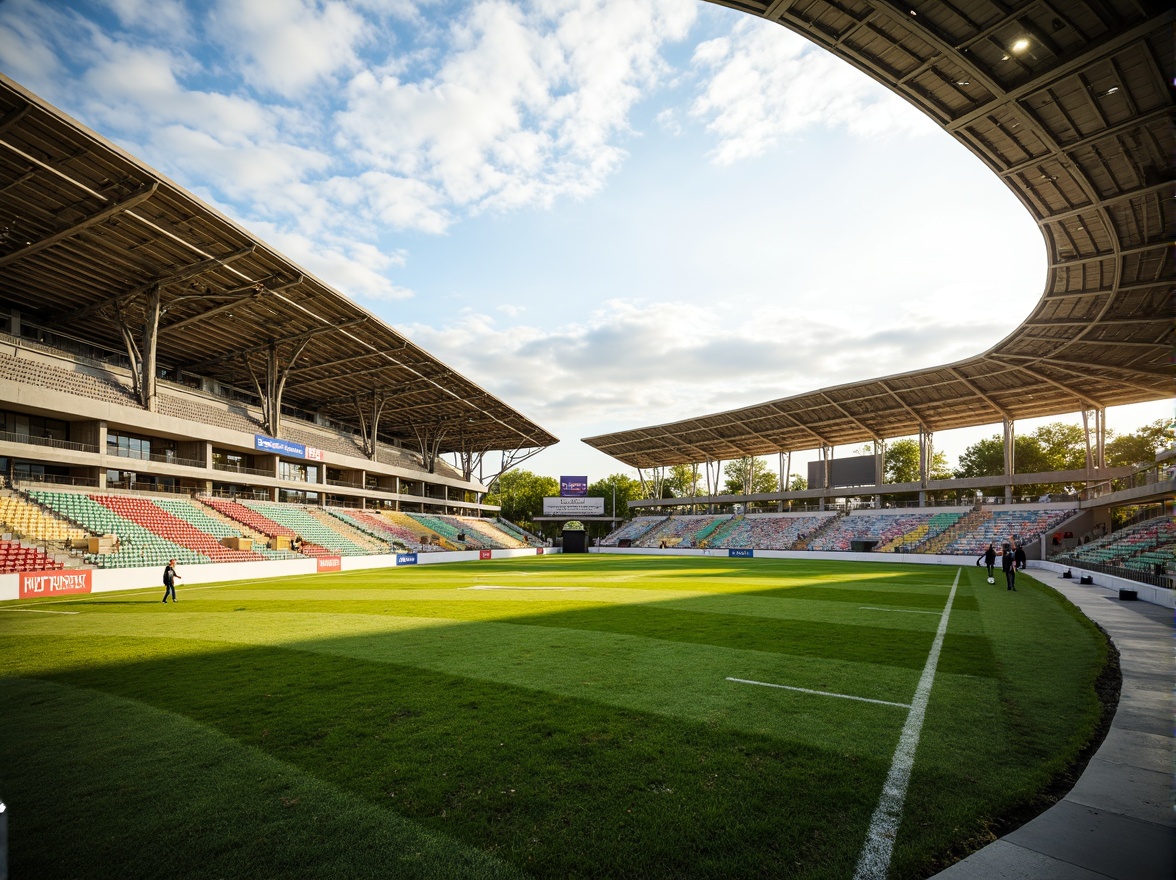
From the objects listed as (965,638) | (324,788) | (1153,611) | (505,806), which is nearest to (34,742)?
(324,788)

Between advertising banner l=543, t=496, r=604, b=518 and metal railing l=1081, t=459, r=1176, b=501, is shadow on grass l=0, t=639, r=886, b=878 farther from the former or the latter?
advertising banner l=543, t=496, r=604, b=518

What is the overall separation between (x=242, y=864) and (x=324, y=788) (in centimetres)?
118

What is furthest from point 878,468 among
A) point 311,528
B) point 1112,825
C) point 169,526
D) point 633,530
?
point 169,526

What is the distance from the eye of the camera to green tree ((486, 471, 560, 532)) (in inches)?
4573

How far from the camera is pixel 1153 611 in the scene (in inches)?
648

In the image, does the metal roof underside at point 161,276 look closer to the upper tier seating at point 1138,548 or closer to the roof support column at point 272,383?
the roof support column at point 272,383

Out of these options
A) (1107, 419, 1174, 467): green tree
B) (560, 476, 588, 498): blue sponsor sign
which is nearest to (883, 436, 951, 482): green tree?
(1107, 419, 1174, 467): green tree

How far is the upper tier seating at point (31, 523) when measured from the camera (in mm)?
26094

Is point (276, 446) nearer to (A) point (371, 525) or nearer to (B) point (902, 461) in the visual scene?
(A) point (371, 525)

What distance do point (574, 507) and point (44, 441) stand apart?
59639mm

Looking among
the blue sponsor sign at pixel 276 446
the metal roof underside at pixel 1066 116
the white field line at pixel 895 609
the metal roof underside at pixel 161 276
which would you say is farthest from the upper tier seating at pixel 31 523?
the metal roof underside at pixel 1066 116

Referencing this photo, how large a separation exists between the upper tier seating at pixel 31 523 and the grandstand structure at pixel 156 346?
2.79 m

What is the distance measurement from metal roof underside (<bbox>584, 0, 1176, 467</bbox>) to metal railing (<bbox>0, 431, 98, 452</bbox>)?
130 ft

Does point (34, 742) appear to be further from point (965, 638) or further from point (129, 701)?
point (965, 638)
